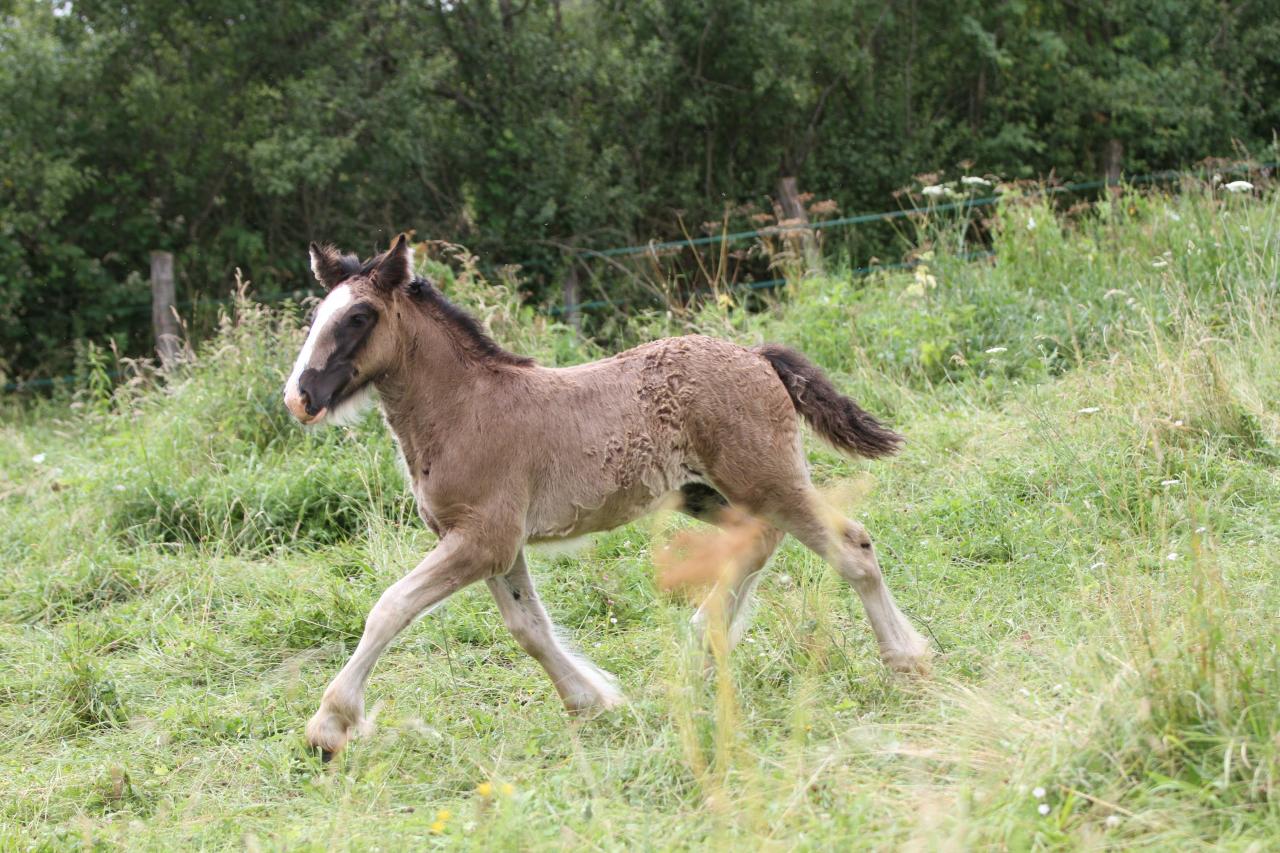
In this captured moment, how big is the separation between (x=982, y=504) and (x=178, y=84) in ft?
42.3

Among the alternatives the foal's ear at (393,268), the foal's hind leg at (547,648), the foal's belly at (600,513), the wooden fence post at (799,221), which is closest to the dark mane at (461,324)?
the foal's ear at (393,268)

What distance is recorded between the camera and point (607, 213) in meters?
17.4

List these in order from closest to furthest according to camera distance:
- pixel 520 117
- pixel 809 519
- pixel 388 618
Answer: pixel 388 618 → pixel 809 519 → pixel 520 117

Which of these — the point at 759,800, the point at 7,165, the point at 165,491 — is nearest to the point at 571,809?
the point at 759,800

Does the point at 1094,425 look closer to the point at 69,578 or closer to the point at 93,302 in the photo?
the point at 69,578

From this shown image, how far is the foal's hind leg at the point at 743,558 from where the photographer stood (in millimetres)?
5164

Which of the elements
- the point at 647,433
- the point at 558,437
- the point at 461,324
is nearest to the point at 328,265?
the point at 461,324

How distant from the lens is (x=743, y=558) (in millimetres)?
5125

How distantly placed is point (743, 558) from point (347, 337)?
1770 mm

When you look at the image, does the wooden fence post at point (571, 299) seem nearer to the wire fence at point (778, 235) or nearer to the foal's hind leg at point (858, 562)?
the wire fence at point (778, 235)

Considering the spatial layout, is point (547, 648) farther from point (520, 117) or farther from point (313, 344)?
point (520, 117)

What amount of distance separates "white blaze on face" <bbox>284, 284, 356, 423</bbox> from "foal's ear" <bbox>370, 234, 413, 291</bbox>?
0.42 ft

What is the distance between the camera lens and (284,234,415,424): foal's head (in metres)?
4.54

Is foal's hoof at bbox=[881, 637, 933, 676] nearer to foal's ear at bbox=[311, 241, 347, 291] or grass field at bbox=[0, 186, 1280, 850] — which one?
grass field at bbox=[0, 186, 1280, 850]
